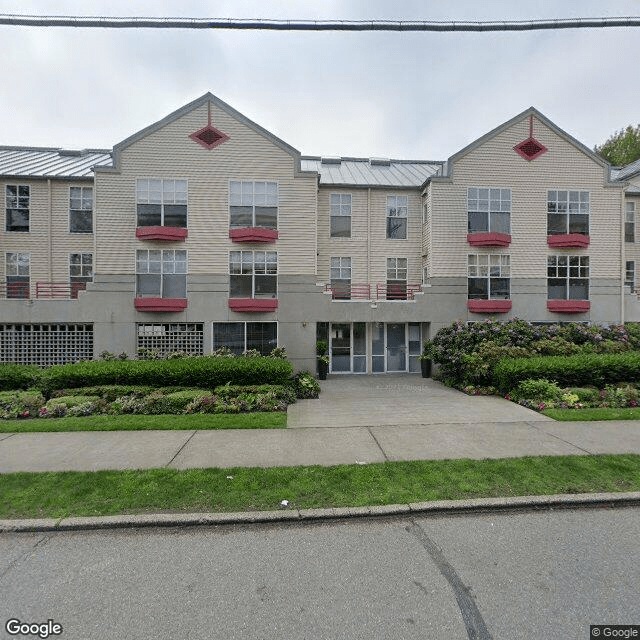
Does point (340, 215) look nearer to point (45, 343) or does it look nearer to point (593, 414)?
point (593, 414)

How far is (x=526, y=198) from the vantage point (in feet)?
54.7

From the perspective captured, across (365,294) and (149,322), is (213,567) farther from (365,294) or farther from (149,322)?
(365,294)

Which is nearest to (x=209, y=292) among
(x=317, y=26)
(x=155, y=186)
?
(x=155, y=186)

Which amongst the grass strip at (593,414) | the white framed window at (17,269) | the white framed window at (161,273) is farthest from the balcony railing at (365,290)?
the white framed window at (17,269)

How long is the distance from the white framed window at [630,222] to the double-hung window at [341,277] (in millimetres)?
15604

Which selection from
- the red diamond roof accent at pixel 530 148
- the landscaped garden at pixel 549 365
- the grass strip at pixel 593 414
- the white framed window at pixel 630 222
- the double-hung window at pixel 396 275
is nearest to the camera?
the grass strip at pixel 593 414

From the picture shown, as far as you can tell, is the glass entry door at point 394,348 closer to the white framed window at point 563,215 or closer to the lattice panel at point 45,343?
the white framed window at point 563,215

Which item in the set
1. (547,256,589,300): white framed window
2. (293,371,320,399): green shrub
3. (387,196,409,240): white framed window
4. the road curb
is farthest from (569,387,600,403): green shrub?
(387,196,409,240): white framed window

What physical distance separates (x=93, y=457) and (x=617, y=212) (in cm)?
2214

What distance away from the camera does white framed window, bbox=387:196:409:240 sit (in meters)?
17.8

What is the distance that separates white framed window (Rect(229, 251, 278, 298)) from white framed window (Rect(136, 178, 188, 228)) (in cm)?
275

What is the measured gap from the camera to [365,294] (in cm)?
1753

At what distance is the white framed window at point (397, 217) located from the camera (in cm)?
1783

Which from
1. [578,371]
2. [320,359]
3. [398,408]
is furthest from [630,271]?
[398,408]
